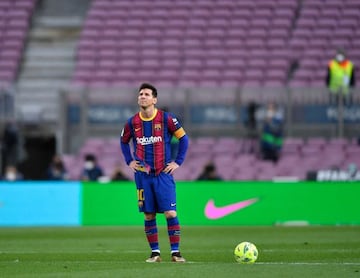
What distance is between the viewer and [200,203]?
24203 millimetres

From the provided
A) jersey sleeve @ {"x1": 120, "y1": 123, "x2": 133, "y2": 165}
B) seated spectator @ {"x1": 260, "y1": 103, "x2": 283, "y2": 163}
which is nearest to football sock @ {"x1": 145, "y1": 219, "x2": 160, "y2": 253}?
jersey sleeve @ {"x1": 120, "y1": 123, "x2": 133, "y2": 165}

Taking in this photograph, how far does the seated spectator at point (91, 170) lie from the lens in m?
27.7

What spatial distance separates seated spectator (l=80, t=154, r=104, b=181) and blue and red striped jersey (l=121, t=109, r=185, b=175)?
1416 cm

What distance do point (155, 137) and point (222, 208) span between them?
10884mm

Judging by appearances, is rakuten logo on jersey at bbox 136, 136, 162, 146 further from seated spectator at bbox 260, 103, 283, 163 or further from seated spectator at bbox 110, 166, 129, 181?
seated spectator at bbox 260, 103, 283, 163

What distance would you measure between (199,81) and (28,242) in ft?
51.8

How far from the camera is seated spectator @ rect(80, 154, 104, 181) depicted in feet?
90.9

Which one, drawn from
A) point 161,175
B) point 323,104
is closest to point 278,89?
point 323,104

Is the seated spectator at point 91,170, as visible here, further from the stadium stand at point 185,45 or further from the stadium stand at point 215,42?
the stadium stand at point 215,42

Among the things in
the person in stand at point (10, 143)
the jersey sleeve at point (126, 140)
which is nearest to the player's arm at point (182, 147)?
the jersey sleeve at point (126, 140)

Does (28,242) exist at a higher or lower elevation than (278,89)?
lower

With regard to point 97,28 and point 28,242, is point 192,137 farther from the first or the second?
point 28,242

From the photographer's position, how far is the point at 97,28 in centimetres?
3659

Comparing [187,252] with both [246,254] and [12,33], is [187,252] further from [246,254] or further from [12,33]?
[12,33]
